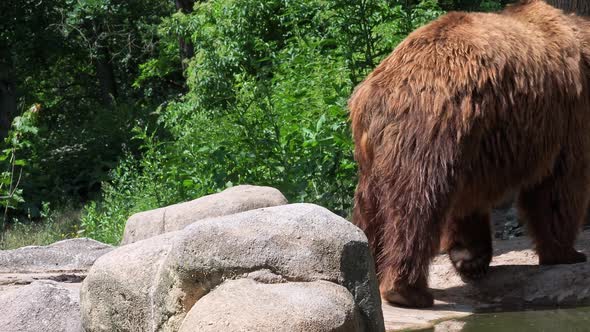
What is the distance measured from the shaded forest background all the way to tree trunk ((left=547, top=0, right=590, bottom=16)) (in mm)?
13

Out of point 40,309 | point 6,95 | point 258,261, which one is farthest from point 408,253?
point 6,95

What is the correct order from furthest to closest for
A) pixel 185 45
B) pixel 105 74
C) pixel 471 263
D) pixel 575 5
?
pixel 105 74 < pixel 185 45 < pixel 575 5 < pixel 471 263

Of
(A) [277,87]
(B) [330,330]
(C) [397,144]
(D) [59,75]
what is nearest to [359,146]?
(C) [397,144]

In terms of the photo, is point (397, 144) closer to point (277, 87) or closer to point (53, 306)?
point (53, 306)

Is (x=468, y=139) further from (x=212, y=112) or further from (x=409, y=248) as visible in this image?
(x=212, y=112)

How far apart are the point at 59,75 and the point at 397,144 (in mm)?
20361

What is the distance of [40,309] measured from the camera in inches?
247

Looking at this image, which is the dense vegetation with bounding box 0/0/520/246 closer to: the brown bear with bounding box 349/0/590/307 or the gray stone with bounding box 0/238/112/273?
the gray stone with bounding box 0/238/112/273

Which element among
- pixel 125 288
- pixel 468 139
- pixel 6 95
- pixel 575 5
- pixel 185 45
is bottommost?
pixel 6 95

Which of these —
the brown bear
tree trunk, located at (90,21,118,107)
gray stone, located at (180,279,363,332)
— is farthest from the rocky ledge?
tree trunk, located at (90,21,118,107)

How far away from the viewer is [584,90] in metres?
7.31

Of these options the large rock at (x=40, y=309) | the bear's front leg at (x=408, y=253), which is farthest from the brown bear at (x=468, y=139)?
the large rock at (x=40, y=309)

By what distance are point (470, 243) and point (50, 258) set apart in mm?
4035

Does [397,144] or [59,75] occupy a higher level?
[397,144]
